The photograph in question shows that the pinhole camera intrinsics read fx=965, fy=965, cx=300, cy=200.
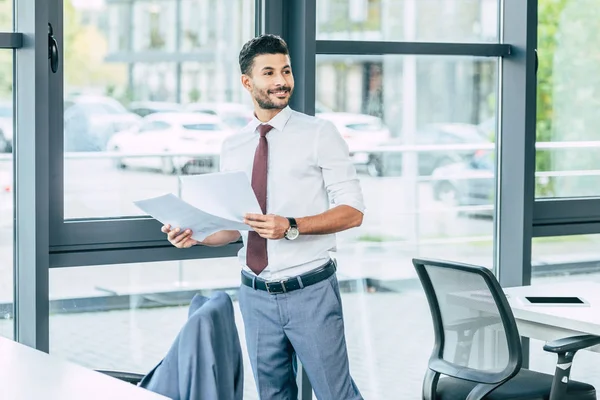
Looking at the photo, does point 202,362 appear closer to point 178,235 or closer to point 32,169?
point 178,235

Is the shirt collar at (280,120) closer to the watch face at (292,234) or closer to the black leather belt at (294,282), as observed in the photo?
the watch face at (292,234)

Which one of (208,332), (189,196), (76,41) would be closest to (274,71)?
(189,196)

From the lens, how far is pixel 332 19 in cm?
428

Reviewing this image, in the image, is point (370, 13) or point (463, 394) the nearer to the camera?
point (463, 394)

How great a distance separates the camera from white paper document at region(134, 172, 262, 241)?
299 centimetres

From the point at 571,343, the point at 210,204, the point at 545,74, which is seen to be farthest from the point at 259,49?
the point at 545,74

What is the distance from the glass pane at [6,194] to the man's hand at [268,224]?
1099mm

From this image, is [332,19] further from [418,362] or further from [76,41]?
[418,362]

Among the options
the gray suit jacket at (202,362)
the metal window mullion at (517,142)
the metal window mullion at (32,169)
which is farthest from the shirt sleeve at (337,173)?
the metal window mullion at (517,142)

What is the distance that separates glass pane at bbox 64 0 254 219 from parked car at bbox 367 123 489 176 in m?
0.72

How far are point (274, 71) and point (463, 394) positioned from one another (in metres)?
1.40

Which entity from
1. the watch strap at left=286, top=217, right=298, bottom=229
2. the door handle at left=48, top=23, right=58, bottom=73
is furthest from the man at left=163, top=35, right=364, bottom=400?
the door handle at left=48, top=23, right=58, bottom=73

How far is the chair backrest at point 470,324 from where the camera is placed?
3.42 metres

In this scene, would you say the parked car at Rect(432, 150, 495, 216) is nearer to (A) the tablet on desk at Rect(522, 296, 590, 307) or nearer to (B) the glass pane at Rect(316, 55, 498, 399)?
(B) the glass pane at Rect(316, 55, 498, 399)
